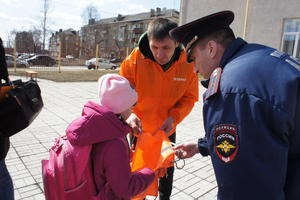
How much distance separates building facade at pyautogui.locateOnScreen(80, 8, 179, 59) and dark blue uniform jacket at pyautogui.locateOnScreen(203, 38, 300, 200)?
5157 centimetres

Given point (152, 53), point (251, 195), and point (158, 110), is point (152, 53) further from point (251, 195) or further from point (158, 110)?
point (251, 195)

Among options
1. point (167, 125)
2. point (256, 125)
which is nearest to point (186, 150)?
point (167, 125)

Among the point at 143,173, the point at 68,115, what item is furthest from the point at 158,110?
the point at 68,115

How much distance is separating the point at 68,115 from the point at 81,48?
180 feet

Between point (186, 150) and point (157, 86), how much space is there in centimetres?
71

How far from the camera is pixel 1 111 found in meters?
1.53

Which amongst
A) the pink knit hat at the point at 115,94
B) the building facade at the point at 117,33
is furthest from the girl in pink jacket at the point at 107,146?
the building facade at the point at 117,33

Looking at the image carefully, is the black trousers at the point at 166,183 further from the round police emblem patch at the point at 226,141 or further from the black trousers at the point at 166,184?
the round police emblem patch at the point at 226,141

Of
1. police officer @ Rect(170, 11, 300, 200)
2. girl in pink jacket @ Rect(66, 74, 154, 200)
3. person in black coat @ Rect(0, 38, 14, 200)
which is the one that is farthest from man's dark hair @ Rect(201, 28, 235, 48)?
person in black coat @ Rect(0, 38, 14, 200)

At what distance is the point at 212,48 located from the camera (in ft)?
4.14

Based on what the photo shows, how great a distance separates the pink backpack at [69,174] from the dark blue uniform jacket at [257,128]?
0.71 meters

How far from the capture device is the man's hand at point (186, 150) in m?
1.86

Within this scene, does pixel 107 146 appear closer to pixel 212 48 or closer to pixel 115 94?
pixel 115 94

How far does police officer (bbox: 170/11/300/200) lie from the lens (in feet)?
3.06
